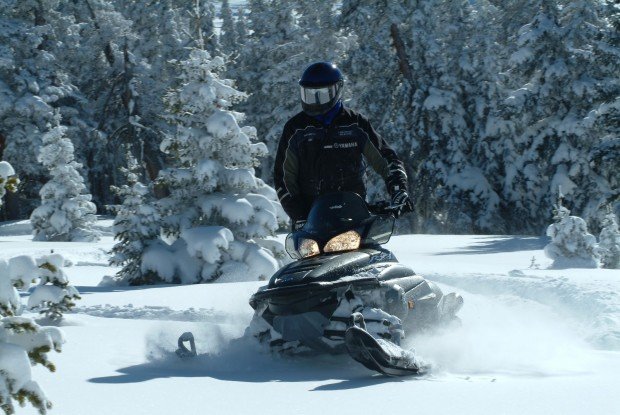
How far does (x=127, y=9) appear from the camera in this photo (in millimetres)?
48500

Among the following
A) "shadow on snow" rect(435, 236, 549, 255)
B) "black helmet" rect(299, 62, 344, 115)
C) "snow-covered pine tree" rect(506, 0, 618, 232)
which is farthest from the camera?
"snow-covered pine tree" rect(506, 0, 618, 232)

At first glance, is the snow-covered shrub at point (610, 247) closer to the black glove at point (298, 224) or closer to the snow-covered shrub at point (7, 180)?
the black glove at point (298, 224)

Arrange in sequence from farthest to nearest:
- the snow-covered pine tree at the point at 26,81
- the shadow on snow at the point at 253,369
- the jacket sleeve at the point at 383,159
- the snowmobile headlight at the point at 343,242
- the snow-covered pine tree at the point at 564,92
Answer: the snow-covered pine tree at the point at 26,81 → the snow-covered pine tree at the point at 564,92 → the jacket sleeve at the point at 383,159 → the snowmobile headlight at the point at 343,242 → the shadow on snow at the point at 253,369

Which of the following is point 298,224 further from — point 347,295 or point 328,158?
point 347,295

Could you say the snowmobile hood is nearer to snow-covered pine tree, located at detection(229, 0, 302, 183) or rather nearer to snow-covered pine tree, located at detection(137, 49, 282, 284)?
snow-covered pine tree, located at detection(137, 49, 282, 284)

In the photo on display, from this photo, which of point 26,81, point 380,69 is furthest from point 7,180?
point 26,81

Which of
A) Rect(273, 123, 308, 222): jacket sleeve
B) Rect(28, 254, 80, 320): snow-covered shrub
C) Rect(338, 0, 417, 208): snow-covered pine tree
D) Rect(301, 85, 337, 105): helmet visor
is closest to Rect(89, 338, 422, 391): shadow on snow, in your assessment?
Rect(273, 123, 308, 222): jacket sleeve

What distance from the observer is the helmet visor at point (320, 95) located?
A: 723cm

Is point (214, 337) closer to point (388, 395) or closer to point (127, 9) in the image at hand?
point (388, 395)

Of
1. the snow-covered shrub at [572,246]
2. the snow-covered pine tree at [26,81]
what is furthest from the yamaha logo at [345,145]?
the snow-covered pine tree at [26,81]

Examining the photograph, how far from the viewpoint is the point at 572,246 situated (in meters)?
17.2

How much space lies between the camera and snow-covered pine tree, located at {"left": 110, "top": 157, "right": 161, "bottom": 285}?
669 inches

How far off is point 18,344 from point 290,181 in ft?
13.5

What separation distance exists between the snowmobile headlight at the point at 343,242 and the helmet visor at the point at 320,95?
1.13 meters
